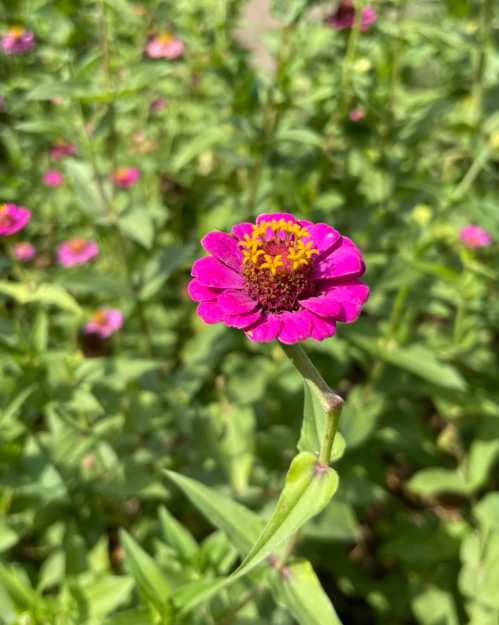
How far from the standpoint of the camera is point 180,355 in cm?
258

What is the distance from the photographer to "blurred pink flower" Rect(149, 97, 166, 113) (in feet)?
10.1

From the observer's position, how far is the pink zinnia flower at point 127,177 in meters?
2.76

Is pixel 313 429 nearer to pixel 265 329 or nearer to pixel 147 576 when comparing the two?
pixel 265 329

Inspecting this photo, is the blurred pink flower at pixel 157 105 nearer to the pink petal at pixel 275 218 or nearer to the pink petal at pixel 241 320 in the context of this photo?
the pink petal at pixel 275 218

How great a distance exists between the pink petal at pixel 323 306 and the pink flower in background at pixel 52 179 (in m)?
2.00

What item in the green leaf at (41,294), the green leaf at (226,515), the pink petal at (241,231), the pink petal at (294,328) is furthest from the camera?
the green leaf at (41,294)

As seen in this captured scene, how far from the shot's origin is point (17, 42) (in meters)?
2.43

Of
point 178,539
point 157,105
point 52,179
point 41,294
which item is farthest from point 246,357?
point 157,105

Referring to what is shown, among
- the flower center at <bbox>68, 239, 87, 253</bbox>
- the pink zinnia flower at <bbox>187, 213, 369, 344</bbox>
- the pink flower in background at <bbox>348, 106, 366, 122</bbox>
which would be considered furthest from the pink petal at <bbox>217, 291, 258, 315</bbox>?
the flower center at <bbox>68, 239, 87, 253</bbox>

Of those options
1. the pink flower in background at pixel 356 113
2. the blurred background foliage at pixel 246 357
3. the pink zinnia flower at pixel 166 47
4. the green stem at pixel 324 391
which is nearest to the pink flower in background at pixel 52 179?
the blurred background foliage at pixel 246 357

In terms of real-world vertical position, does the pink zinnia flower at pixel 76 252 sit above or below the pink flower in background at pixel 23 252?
above

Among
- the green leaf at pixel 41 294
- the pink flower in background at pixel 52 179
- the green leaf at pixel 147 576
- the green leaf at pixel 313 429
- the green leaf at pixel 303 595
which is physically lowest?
the green leaf at pixel 147 576

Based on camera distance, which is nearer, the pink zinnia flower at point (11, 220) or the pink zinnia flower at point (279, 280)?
the pink zinnia flower at point (279, 280)

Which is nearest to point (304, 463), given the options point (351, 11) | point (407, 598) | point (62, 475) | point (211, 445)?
point (211, 445)
